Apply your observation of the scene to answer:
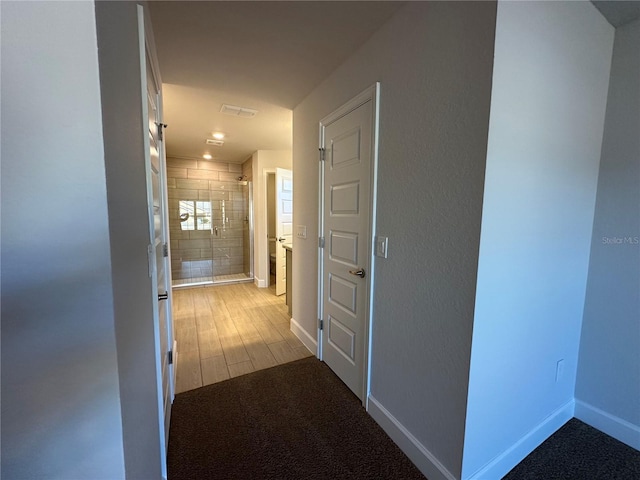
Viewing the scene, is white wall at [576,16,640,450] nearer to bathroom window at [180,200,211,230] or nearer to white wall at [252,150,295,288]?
white wall at [252,150,295,288]

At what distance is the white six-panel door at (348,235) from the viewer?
5.57 feet

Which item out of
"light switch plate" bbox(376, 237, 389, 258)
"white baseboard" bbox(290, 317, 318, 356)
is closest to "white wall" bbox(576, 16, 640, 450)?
"light switch plate" bbox(376, 237, 389, 258)

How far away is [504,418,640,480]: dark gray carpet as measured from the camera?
52.6 inches

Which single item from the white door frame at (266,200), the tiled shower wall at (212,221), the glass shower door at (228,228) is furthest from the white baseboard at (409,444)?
the tiled shower wall at (212,221)

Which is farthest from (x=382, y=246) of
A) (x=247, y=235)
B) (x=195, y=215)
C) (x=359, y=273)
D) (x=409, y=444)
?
(x=195, y=215)

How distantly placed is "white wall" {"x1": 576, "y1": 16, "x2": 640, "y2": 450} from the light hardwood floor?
207 centimetres

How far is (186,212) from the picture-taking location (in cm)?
516

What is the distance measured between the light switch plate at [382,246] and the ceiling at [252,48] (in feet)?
4.06

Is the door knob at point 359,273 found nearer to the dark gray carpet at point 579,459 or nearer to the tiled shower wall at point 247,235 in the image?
the dark gray carpet at point 579,459

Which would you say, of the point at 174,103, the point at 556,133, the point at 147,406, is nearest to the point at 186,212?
the point at 174,103

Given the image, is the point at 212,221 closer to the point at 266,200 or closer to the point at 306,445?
the point at 266,200

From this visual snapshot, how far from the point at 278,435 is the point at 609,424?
2004mm

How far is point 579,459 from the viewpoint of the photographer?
56.1 inches

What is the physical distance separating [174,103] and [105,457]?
2909 millimetres
